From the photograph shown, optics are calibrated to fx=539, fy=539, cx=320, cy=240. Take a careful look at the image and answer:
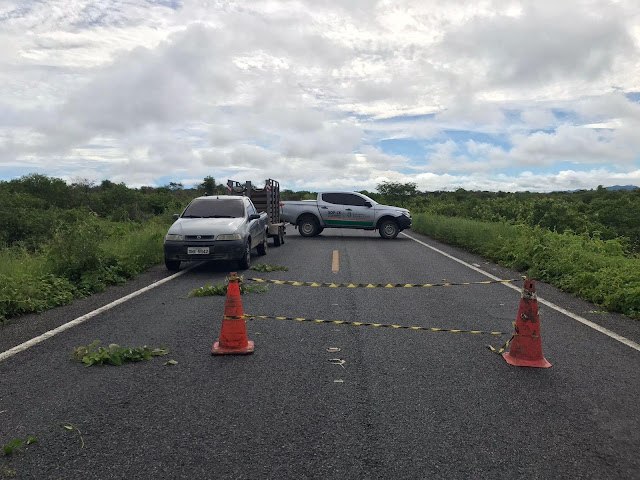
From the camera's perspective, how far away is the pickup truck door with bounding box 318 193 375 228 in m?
22.8

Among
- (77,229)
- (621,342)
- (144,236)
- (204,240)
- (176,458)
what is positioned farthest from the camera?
(144,236)

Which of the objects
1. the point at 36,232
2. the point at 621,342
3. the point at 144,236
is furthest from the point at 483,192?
the point at 621,342

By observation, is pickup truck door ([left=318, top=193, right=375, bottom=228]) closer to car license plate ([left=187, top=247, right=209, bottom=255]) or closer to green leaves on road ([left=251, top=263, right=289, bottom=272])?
green leaves on road ([left=251, top=263, right=289, bottom=272])

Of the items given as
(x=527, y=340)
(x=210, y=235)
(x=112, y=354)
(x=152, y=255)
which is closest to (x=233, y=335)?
(x=112, y=354)

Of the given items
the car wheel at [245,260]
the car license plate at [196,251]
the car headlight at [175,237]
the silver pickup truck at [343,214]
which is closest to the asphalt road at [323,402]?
the car license plate at [196,251]

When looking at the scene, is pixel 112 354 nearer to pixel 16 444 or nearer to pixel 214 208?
pixel 16 444

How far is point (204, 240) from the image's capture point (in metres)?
11.4

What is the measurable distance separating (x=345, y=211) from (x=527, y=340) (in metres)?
17.8

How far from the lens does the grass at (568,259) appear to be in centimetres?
862

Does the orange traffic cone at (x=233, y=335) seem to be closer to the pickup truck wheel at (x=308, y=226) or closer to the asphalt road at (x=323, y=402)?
the asphalt road at (x=323, y=402)

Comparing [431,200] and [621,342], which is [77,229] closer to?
[621,342]

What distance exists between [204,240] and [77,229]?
96.9 inches

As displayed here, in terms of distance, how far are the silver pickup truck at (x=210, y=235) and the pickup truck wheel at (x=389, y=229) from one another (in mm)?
10292

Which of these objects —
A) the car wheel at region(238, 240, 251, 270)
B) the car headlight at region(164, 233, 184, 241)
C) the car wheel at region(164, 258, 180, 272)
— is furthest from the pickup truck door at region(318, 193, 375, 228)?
the car headlight at region(164, 233, 184, 241)
